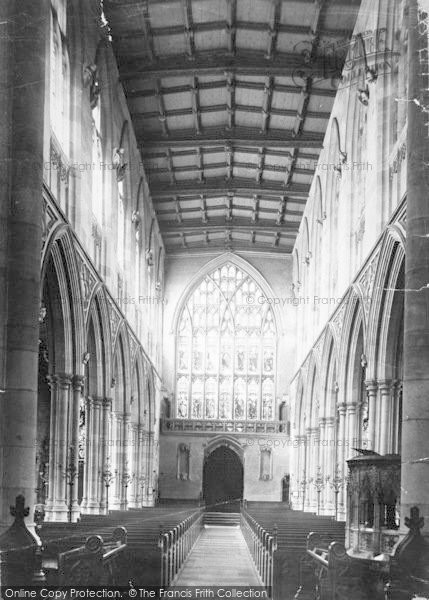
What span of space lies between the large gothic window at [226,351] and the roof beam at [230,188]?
904 cm

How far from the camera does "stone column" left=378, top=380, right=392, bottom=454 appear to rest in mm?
17922

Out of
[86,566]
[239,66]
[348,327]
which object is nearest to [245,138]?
[239,66]

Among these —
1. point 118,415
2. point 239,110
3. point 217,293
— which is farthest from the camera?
point 217,293

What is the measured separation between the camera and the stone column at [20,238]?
1177 centimetres

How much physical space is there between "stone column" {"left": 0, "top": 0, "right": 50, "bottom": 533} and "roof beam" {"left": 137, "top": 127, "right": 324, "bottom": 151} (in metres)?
14.2

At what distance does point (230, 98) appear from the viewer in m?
24.9

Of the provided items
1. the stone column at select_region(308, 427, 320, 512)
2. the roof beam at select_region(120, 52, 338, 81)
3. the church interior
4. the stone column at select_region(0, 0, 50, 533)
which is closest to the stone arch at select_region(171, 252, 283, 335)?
the church interior

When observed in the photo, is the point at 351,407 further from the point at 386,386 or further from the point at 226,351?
the point at 226,351

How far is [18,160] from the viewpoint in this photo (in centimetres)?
1222

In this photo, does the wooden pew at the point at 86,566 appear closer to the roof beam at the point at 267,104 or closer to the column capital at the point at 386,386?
the column capital at the point at 386,386

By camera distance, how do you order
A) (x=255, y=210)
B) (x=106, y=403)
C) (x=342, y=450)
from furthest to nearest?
1. (x=255, y=210)
2. (x=342, y=450)
3. (x=106, y=403)

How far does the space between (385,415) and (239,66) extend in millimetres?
9896

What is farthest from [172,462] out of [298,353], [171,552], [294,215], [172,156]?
[171,552]

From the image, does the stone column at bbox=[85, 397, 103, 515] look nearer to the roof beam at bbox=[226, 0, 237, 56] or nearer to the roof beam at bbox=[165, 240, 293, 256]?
the roof beam at bbox=[226, 0, 237, 56]
